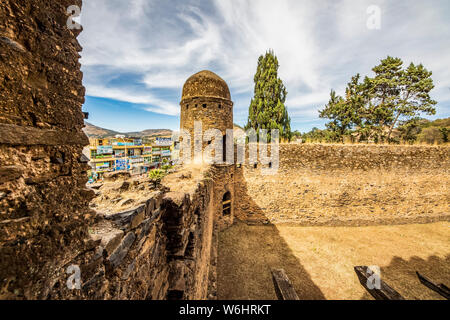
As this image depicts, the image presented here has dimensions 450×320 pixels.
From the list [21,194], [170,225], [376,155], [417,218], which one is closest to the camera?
[21,194]

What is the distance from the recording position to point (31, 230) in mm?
933

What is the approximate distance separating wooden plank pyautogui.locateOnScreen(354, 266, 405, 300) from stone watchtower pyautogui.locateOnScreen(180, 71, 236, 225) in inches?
236

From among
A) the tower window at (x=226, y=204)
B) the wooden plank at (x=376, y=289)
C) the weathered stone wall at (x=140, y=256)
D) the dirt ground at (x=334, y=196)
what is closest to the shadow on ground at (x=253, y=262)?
the dirt ground at (x=334, y=196)

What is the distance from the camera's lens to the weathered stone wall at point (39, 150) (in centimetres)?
87

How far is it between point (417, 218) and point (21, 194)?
17.1 meters

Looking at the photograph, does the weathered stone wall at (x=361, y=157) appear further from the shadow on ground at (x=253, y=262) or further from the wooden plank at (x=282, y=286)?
the wooden plank at (x=282, y=286)

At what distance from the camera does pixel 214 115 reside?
9.48 meters

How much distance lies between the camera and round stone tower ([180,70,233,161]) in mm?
9414

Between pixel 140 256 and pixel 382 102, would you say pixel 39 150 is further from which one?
pixel 382 102

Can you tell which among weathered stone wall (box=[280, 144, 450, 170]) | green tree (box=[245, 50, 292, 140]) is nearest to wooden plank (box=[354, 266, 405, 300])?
weathered stone wall (box=[280, 144, 450, 170])

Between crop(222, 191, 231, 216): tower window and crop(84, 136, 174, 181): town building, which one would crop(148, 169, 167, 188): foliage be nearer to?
crop(222, 191, 231, 216): tower window

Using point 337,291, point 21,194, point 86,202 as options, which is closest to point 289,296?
point 337,291

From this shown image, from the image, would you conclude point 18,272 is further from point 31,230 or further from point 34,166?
point 34,166
